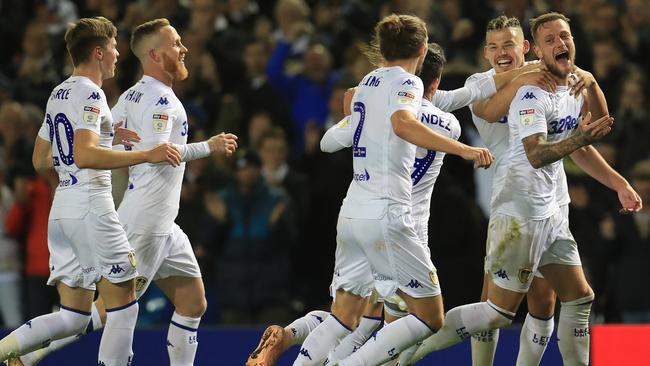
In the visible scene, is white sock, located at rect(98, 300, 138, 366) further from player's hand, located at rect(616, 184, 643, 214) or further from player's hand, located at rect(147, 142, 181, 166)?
player's hand, located at rect(616, 184, 643, 214)

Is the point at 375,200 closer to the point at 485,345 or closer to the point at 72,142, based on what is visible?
the point at 485,345

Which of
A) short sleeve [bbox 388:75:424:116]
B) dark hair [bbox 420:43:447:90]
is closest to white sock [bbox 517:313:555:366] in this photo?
dark hair [bbox 420:43:447:90]

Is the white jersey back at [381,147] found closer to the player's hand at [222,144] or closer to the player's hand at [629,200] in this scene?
the player's hand at [222,144]

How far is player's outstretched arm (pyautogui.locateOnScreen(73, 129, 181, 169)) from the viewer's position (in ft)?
24.3

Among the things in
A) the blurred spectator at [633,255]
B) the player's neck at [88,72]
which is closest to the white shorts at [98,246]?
the player's neck at [88,72]

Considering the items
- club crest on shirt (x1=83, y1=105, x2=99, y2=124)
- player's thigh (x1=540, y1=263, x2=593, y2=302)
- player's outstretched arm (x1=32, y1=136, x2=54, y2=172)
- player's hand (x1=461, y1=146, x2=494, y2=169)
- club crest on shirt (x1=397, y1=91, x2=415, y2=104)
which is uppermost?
club crest on shirt (x1=397, y1=91, x2=415, y2=104)

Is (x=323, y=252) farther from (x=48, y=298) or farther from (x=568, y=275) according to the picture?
(x=568, y=275)

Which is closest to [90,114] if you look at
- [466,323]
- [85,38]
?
[85,38]

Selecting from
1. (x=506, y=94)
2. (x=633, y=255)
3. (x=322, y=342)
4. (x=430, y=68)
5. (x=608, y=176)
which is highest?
(x=430, y=68)

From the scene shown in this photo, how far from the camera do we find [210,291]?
11.2 meters

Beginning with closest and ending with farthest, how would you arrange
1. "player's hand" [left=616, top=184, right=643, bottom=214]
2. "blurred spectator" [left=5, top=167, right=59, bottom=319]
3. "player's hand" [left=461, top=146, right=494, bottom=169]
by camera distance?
"player's hand" [left=461, top=146, right=494, bottom=169], "player's hand" [left=616, top=184, right=643, bottom=214], "blurred spectator" [left=5, top=167, right=59, bottom=319]

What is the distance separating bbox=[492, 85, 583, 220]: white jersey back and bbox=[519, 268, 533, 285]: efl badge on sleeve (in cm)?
30

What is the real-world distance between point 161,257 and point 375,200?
141cm

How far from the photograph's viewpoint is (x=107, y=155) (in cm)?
739
